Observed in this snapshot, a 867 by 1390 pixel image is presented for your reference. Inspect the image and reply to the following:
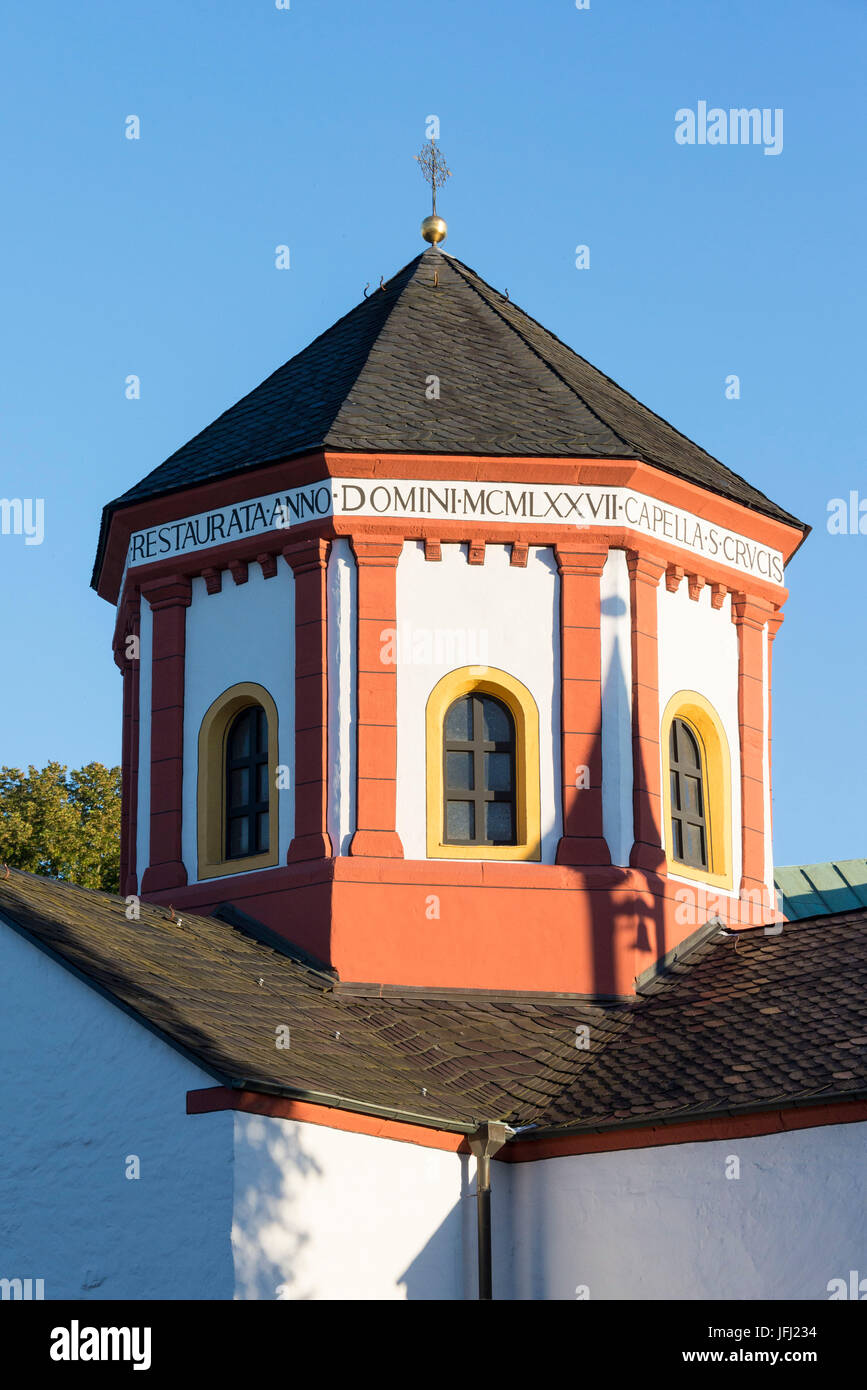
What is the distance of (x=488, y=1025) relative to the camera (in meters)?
19.1

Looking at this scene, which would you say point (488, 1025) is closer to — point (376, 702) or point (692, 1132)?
point (692, 1132)

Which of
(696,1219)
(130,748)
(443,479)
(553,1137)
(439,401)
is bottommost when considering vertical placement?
(696,1219)

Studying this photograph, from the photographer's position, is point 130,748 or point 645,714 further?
point 130,748

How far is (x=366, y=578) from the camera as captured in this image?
2048 centimetres

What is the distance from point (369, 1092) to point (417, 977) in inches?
118

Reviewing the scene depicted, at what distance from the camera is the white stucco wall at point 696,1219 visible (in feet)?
53.3

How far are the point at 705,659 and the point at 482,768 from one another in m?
2.70

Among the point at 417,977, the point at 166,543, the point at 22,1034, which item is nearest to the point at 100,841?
the point at 166,543

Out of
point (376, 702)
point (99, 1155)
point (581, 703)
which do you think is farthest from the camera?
point (581, 703)

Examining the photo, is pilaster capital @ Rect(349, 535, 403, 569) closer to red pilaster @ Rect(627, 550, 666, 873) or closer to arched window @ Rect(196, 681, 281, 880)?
arched window @ Rect(196, 681, 281, 880)

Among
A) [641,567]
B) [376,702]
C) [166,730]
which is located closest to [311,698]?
[376,702]

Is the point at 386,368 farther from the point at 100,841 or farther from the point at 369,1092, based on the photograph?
the point at 100,841

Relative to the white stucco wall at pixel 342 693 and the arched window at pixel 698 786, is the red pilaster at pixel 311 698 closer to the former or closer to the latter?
the white stucco wall at pixel 342 693

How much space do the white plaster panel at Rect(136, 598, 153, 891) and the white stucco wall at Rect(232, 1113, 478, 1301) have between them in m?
5.35
